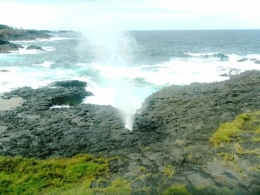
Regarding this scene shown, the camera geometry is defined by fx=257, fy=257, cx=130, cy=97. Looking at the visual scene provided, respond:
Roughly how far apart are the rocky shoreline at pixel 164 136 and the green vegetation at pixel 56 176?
78 centimetres

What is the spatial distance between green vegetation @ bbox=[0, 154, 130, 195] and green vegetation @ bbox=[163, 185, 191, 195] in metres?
1.63

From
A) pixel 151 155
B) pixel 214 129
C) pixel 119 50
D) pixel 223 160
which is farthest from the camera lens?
pixel 119 50

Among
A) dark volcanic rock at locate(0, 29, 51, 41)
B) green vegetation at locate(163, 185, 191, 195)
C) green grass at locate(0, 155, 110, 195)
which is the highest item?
dark volcanic rock at locate(0, 29, 51, 41)

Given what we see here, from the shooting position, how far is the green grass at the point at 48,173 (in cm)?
1073

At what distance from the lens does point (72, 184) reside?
1084 centimetres

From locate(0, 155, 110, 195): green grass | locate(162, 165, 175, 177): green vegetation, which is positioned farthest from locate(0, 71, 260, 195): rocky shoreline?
locate(0, 155, 110, 195): green grass

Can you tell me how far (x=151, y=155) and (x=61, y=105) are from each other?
14.4m

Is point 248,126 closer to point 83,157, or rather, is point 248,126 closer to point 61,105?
point 83,157

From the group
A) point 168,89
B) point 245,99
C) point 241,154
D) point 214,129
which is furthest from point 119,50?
point 241,154

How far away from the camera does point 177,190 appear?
10.1m

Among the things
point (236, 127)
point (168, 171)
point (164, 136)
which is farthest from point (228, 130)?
point (168, 171)

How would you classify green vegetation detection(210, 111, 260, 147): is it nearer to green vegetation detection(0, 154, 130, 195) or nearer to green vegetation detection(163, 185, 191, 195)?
green vegetation detection(163, 185, 191, 195)

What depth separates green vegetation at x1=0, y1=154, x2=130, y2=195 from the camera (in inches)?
414

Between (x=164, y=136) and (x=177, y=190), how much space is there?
655 centimetres
